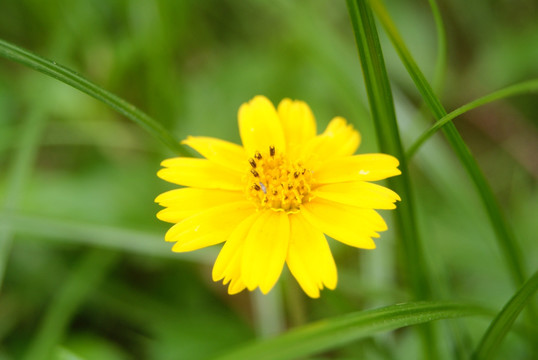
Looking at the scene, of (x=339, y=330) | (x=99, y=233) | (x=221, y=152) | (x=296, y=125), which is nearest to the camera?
(x=339, y=330)

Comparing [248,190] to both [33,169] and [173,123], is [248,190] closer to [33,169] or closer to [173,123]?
[173,123]

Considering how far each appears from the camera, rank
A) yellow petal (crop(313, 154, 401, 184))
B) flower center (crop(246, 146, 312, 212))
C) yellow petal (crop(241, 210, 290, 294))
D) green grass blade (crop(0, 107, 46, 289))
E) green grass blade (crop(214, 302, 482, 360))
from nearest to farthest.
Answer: green grass blade (crop(214, 302, 482, 360)), yellow petal (crop(241, 210, 290, 294)), yellow petal (crop(313, 154, 401, 184)), flower center (crop(246, 146, 312, 212)), green grass blade (crop(0, 107, 46, 289))

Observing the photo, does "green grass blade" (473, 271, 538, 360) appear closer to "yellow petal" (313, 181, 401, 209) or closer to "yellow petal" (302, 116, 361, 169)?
"yellow petal" (313, 181, 401, 209)

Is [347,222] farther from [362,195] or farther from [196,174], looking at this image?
[196,174]

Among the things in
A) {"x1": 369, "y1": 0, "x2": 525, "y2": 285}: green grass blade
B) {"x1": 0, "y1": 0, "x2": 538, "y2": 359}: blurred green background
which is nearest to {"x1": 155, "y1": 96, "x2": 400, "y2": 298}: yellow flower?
{"x1": 369, "y1": 0, "x2": 525, "y2": 285}: green grass blade

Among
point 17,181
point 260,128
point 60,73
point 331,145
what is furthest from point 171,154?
point 60,73
